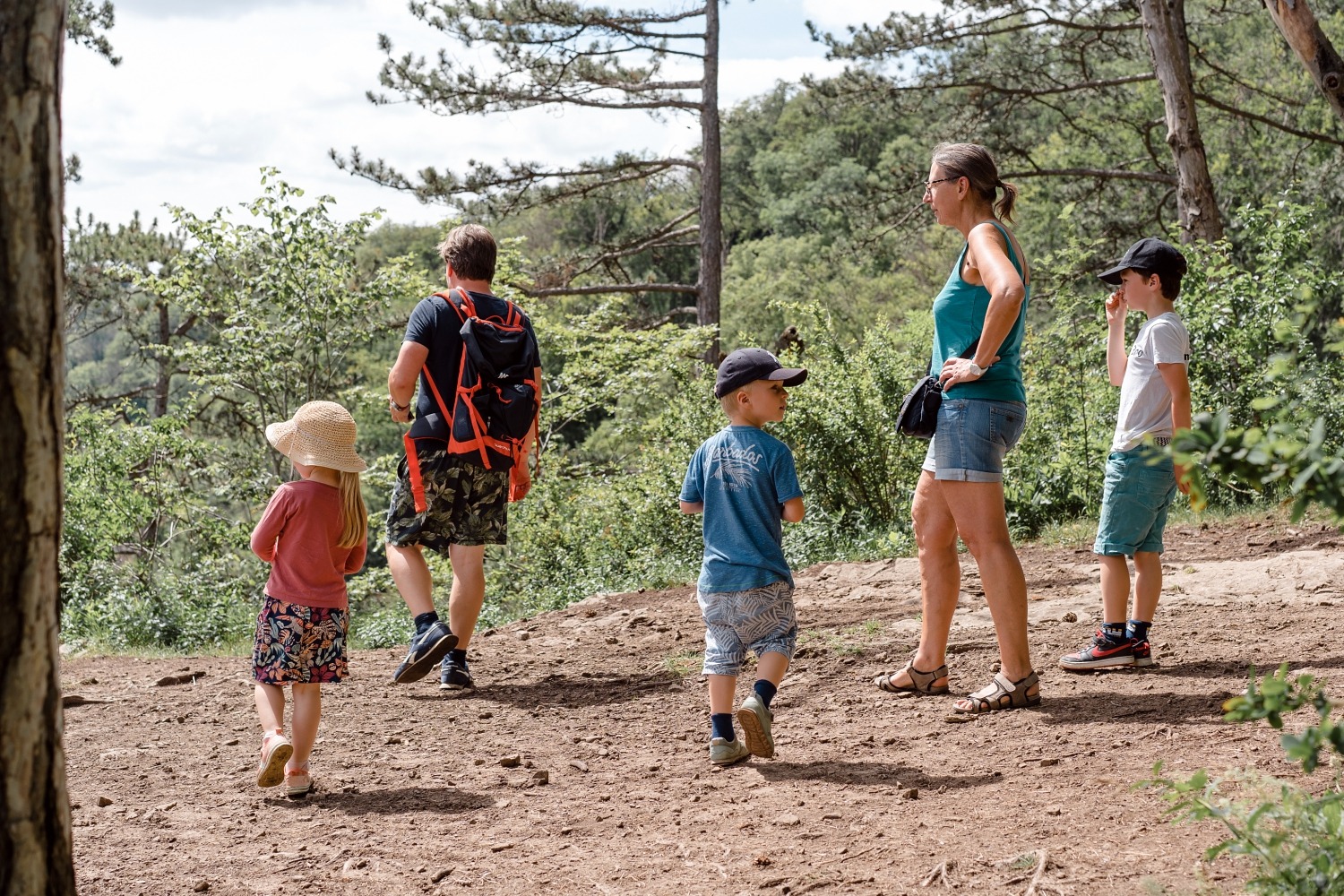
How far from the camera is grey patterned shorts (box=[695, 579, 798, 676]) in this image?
13.2ft

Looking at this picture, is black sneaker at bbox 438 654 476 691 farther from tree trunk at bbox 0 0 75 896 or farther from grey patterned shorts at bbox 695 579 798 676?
tree trunk at bbox 0 0 75 896

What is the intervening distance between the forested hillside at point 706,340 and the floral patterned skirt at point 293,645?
2.86m

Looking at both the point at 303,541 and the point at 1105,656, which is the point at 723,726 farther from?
the point at 1105,656

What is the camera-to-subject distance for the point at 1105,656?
15.6 ft

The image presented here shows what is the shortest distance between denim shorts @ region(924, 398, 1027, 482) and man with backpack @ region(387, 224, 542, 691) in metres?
1.92

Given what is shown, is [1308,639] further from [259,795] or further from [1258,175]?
[1258,175]

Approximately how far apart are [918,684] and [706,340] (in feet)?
43.3

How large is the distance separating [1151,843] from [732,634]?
4.89 ft

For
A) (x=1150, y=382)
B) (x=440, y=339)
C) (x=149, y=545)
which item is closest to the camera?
(x=1150, y=382)

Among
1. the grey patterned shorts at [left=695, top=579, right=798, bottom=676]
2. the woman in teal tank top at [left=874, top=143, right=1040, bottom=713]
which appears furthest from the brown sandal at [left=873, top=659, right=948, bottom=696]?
the grey patterned shorts at [left=695, top=579, right=798, bottom=676]

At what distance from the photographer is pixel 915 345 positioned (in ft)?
35.0

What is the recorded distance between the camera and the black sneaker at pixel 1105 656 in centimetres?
475

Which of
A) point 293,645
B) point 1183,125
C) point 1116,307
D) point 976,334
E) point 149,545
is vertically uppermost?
point 1183,125

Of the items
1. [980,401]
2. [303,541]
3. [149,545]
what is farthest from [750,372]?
[149,545]
